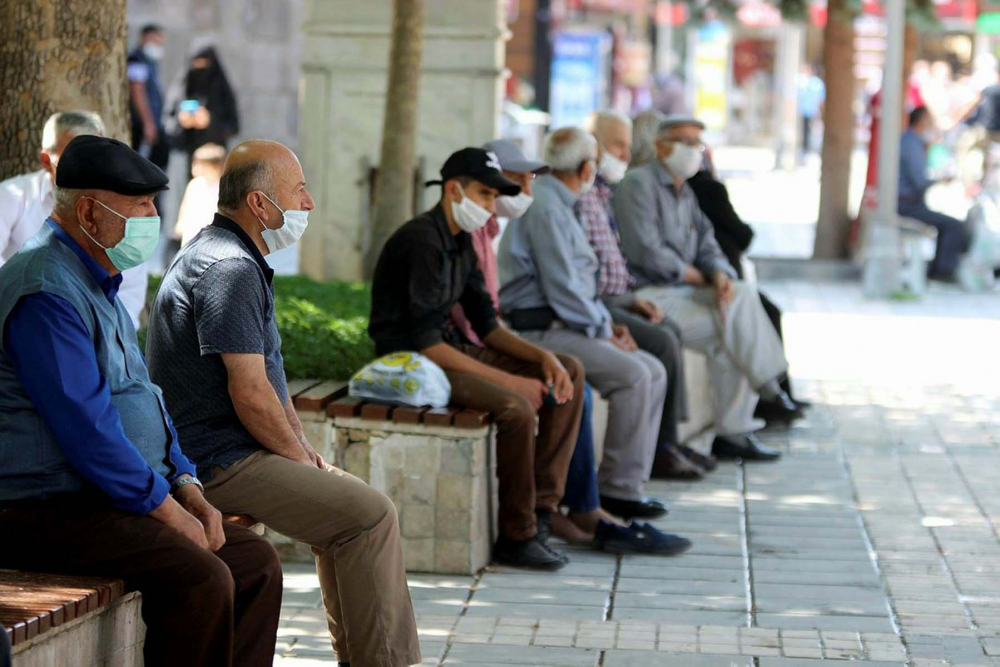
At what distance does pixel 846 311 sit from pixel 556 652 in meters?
9.39

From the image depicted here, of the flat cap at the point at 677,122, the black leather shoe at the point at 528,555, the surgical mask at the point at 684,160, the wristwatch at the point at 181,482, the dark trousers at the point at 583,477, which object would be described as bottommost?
the black leather shoe at the point at 528,555

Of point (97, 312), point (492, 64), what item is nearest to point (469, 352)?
point (97, 312)

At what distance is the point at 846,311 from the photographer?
14258mm

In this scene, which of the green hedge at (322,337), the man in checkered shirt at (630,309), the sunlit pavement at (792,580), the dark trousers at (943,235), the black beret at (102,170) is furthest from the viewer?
the dark trousers at (943,235)

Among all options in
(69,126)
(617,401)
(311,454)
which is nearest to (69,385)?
(311,454)

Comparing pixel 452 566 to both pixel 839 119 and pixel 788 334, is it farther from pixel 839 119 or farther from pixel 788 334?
pixel 839 119

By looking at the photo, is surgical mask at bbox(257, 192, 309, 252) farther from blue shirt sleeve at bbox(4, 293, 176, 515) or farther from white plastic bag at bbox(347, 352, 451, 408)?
white plastic bag at bbox(347, 352, 451, 408)

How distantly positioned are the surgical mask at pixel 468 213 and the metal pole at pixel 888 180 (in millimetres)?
9418

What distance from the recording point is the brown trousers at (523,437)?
6.29 metres

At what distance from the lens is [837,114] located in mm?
16000

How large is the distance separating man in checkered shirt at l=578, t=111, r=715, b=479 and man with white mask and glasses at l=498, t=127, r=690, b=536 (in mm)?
406

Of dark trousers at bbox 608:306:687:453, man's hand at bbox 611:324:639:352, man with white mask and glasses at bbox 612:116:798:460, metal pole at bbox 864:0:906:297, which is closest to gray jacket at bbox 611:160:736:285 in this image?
man with white mask and glasses at bbox 612:116:798:460

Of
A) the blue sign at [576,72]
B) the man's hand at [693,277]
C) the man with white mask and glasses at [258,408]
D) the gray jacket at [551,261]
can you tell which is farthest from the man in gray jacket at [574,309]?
the blue sign at [576,72]

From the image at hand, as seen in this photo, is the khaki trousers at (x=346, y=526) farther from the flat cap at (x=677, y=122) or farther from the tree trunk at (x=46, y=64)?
the flat cap at (x=677, y=122)
